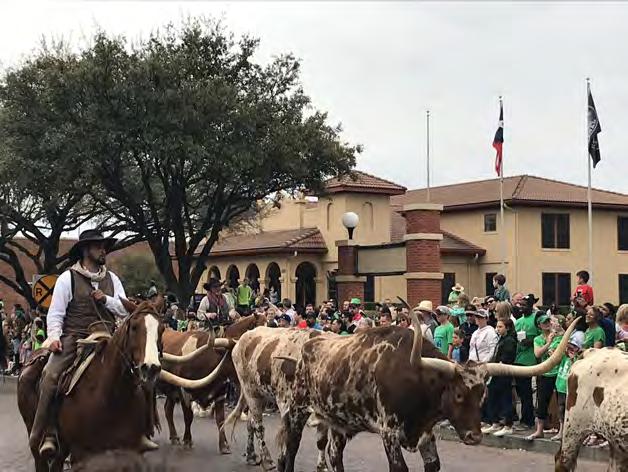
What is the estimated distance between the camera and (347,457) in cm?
1253

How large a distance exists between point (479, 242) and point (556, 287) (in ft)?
13.6

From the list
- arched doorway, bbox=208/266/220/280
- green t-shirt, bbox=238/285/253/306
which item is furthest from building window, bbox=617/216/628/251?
green t-shirt, bbox=238/285/253/306

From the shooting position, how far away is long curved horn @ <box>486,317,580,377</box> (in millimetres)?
7551

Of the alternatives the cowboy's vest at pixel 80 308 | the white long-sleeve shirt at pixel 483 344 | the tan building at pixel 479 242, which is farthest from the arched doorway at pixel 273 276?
the cowboy's vest at pixel 80 308

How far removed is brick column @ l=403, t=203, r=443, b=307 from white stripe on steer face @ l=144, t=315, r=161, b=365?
68.0 feet

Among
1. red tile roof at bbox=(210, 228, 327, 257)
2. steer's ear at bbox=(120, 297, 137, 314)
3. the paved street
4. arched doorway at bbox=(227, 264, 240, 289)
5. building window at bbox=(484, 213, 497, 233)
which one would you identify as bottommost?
the paved street

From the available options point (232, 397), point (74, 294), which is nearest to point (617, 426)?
point (74, 294)

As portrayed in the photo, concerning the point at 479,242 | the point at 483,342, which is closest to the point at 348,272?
the point at 483,342

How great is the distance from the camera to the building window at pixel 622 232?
44312mm

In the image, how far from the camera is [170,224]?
1150 inches

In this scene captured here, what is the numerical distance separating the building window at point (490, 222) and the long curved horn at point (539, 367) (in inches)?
1379

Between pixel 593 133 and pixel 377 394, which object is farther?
pixel 593 133

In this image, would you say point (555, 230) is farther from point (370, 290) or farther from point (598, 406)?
point (598, 406)

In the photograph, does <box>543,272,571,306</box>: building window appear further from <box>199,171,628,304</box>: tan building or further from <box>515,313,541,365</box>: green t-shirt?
<box>515,313,541,365</box>: green t-shirt
